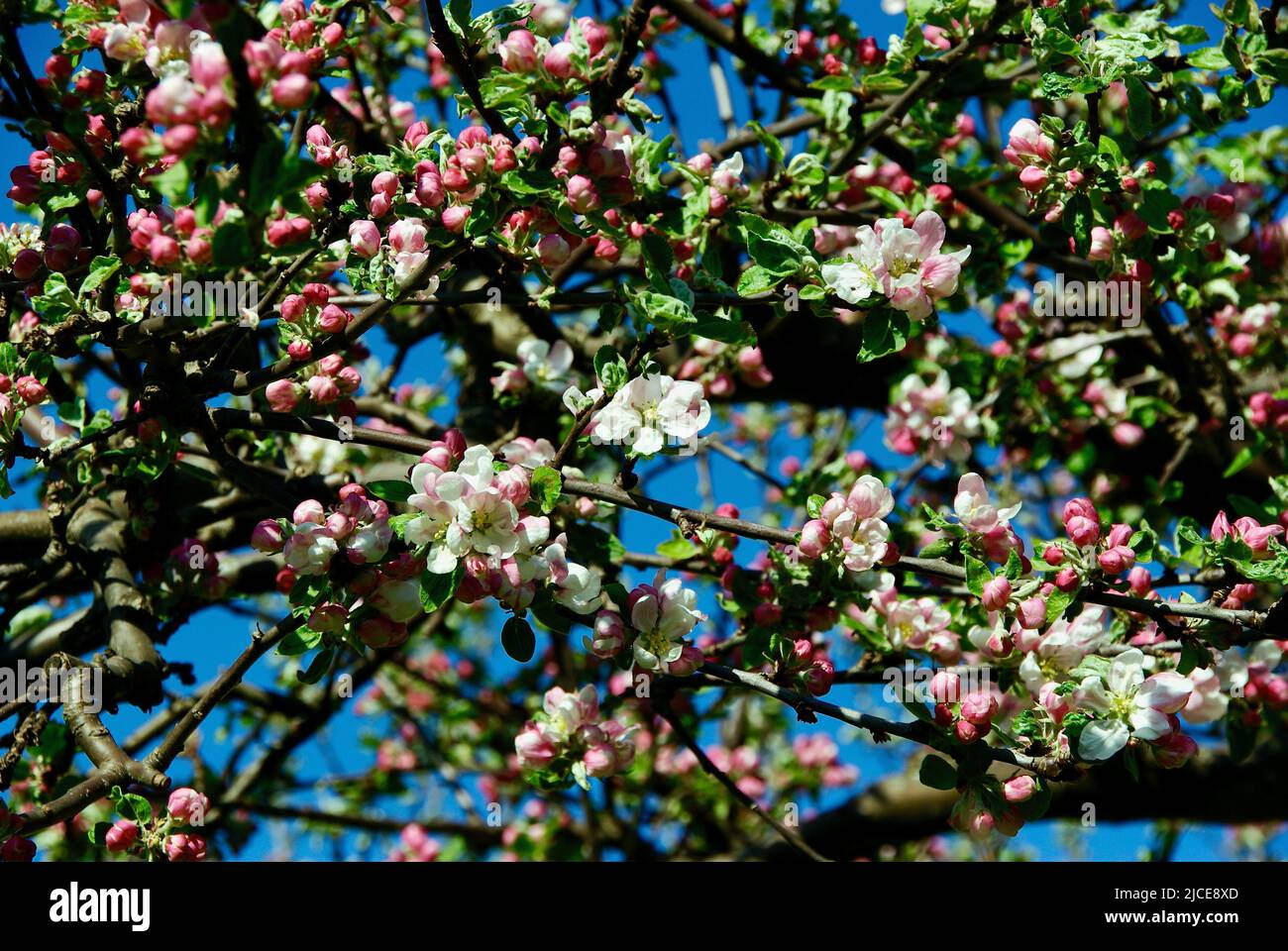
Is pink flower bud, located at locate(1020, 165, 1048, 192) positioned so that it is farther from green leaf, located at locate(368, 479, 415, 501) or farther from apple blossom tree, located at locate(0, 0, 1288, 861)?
green leaf, located at locate(368, 479, 415, 501)

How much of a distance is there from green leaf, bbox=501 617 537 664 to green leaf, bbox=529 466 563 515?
0.26m

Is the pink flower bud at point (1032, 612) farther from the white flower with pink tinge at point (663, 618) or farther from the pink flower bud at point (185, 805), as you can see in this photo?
the pink flower bud at point (185, 805)

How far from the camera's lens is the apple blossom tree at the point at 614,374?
1719 millimetres

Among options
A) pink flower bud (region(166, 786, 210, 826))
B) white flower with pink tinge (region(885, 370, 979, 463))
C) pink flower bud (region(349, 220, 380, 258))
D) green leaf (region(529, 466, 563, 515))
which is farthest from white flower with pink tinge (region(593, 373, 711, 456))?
white flower with pink tinge (region(885, 370, 979, 463))

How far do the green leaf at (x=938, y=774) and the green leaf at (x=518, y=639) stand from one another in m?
0.64

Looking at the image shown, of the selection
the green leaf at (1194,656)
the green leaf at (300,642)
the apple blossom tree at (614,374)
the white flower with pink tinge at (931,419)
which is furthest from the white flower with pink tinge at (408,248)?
the white flower with pink tinge at (931,419)

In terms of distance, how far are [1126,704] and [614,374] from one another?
0.93 metres

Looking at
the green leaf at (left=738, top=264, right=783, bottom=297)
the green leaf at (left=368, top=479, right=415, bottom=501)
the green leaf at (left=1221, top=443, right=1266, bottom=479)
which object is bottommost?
the green leaf at (left=368, top=479, right=415, bottom=501)

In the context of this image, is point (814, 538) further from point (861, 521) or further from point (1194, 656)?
point (1194, 656)

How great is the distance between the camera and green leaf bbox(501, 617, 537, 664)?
1.85 meters

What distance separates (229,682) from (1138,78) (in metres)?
1.76

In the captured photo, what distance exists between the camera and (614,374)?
180 centimetres
